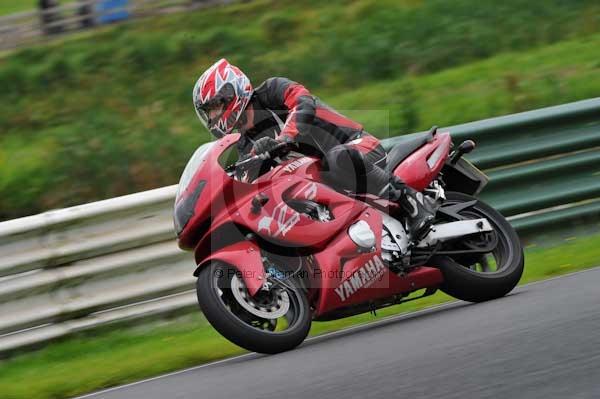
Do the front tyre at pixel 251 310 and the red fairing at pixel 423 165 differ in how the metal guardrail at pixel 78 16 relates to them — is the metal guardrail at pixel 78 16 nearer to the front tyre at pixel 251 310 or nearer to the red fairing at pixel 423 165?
the red fairing at pixel 423 165

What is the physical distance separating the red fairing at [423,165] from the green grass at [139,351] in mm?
911

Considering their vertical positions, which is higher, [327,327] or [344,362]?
[344,362]

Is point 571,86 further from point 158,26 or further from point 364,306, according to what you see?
point 158,26

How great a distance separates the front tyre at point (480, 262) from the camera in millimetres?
6375

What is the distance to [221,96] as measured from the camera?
6098mm

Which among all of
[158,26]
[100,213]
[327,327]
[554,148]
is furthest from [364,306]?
[158,26]

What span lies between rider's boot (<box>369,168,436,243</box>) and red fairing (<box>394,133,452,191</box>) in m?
0.13

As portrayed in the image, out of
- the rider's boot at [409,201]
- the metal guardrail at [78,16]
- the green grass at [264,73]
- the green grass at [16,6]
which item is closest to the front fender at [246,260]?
the rider's boot at [409,201]

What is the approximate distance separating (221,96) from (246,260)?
99 cm

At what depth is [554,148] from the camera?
27.3 feet

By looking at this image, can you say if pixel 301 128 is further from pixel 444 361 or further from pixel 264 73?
pixel 264 73

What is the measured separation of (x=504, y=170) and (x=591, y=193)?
2.36 ft

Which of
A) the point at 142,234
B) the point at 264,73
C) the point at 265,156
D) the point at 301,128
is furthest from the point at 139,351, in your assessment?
the point at 264,73

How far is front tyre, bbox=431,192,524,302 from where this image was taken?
638 centimetres
